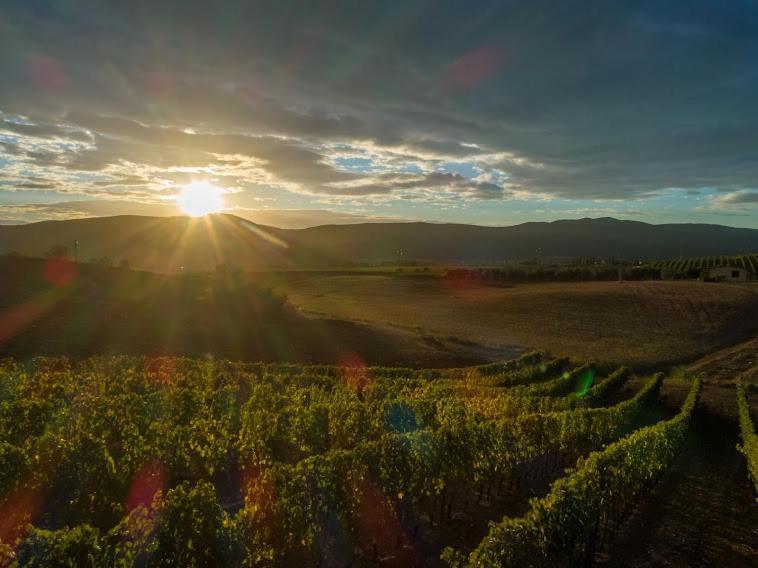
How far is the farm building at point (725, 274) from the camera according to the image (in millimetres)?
98250

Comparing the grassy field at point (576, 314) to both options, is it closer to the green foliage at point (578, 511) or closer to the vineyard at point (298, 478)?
the vineyard at point (298, 478)

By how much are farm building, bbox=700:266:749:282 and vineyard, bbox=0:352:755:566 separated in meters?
90.3

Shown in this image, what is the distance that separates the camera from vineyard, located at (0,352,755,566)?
9.22 metres

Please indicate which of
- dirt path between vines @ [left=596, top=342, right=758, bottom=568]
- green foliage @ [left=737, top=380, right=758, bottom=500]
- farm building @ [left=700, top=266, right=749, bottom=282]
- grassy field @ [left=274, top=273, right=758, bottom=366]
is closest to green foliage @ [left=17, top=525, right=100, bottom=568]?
dirt path between vines @ [left=596, top=342, right=758, bottom=568]

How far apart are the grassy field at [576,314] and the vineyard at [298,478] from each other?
29484mm

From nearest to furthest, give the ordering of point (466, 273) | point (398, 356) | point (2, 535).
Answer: point (2, 535) → point (398, 356) → point (466, 273)

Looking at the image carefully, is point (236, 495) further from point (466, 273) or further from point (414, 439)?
point (466, 273)

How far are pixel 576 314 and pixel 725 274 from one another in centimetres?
5537

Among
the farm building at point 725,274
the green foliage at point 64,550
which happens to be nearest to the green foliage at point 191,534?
the green foliage at point 64,550

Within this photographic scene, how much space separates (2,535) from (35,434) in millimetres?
5654

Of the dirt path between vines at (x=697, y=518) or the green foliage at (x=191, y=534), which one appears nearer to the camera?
the green foliage at (x=191, y=534)

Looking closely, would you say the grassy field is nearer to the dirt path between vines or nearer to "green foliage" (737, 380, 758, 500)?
"green foliage" (737, 380, 758, 500)

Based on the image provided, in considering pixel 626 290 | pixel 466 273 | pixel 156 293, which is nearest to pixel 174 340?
pixel 156 293

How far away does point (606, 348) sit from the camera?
163ft
